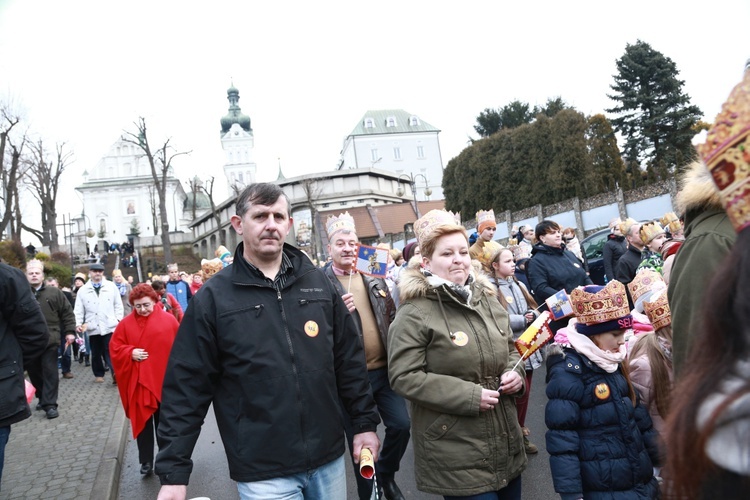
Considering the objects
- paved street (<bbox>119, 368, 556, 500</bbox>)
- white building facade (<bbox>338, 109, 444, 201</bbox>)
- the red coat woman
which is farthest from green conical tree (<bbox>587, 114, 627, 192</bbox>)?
white building facade (<bbox>338, 109, 444, 201</bbox>)

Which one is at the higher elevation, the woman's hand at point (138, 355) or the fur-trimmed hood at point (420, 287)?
the fur-trimmed hood at point (420, 287)

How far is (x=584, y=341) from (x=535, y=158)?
37988 millimetres

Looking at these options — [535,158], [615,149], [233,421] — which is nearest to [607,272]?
[233,421]

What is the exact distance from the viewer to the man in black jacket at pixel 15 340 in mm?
4184

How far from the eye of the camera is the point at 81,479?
6.32m

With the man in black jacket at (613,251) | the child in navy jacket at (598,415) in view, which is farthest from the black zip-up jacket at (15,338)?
the man in black jacket at (613,251)

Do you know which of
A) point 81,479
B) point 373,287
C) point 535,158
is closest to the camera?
point 373,287

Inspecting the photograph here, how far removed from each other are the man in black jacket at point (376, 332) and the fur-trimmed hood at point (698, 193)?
321cm

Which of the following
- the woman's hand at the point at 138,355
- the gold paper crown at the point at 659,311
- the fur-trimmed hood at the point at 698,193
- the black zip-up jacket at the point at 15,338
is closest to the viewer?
the fur-trimmed hood at the point at 698,193

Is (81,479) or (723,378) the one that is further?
(81,479)

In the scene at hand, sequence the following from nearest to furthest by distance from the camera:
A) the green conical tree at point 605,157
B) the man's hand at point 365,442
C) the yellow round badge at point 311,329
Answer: the yellow round badge at point 311,329 → the man's hand at point 365,442 → the green conical tree at point 605,157

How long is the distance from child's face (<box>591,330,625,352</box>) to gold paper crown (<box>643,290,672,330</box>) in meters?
0.44

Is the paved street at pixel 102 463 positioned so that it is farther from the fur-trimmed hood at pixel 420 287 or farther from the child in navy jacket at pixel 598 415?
the fur-trimmed hood at pixel 420 287

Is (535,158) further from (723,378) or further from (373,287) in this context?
(723,378)
